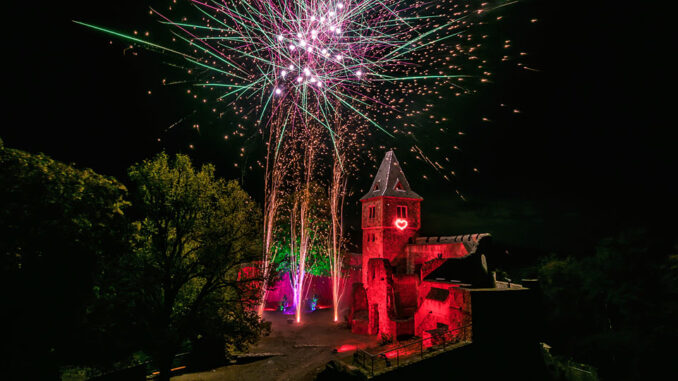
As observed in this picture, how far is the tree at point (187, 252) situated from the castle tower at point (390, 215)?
1691cm

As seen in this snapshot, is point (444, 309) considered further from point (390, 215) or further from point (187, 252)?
point (187, 252)

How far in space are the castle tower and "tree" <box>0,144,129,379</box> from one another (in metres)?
21.1

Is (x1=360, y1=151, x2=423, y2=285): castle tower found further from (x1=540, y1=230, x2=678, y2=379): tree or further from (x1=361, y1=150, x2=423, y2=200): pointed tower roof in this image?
(x1=540, y1=230, x2=678, y2=379): tree

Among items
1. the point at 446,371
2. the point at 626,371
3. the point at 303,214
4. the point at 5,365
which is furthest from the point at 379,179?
the point at 5,365

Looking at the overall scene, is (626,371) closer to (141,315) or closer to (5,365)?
(141,315)

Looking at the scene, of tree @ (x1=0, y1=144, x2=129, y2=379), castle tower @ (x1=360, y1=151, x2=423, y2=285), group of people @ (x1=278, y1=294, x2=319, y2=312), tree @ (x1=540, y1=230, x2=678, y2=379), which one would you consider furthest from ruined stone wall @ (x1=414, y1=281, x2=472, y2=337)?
tree @ (x1=0, y1=144, x2=129, y2=379)

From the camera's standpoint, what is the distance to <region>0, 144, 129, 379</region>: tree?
17.7ft

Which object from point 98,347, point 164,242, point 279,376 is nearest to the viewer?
point 98,347

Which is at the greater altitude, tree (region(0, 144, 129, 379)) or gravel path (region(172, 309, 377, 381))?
tree (region(0, 144, 129, 379))

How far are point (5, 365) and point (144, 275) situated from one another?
4.21m

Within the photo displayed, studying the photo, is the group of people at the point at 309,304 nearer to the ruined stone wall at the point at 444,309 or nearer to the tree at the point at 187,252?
the ruined stone wall at the point at 444,309

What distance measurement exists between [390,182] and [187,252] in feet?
68.7

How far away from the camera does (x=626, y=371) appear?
21.0m

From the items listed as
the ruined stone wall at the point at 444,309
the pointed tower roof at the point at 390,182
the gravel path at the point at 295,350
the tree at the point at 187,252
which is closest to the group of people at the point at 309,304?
the gravel path at the point at 295,350
